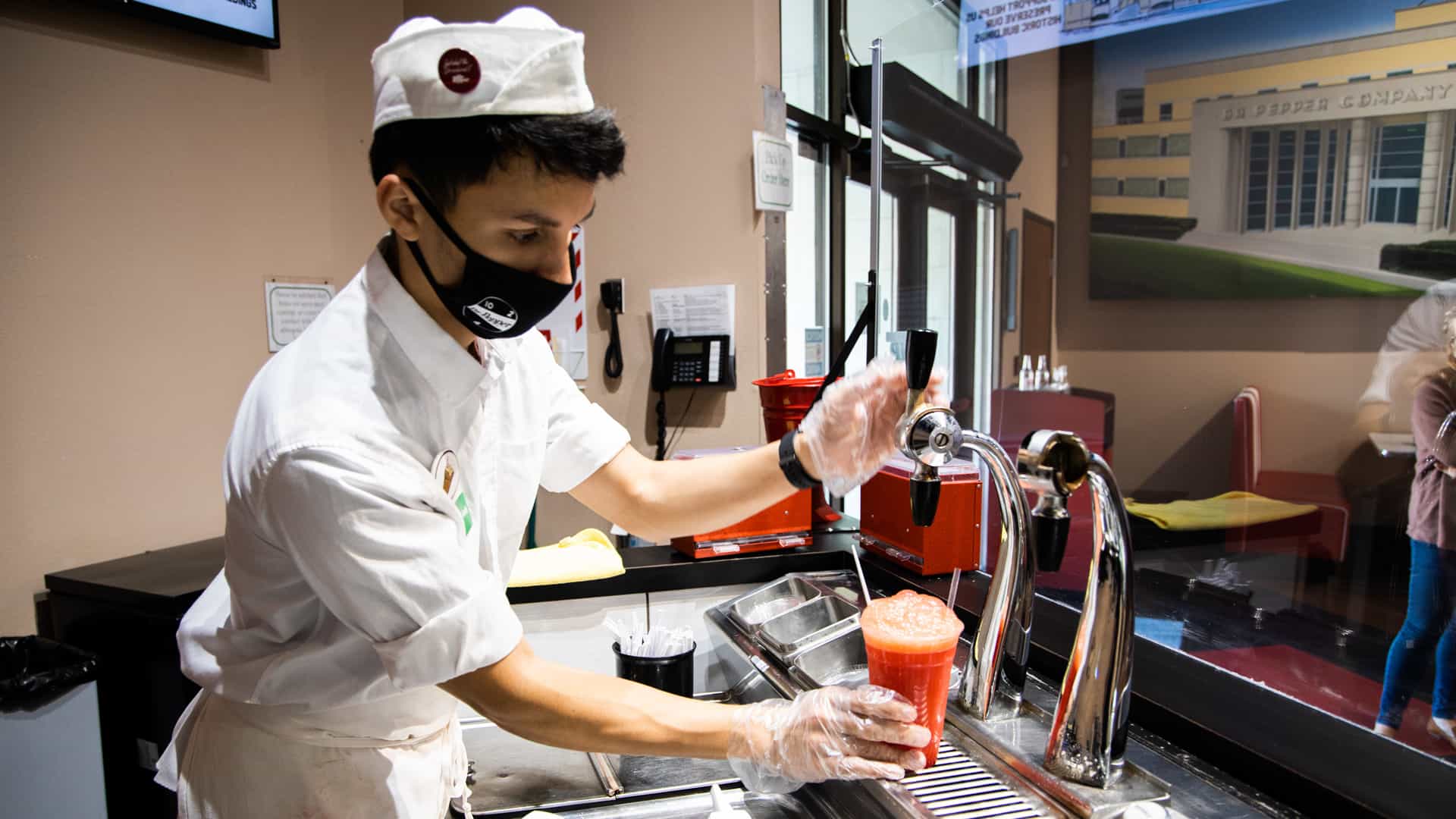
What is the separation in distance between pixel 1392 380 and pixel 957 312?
1.85 meters

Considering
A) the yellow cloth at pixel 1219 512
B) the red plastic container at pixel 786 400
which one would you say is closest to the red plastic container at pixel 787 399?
the red plastic container at pixel 786 400

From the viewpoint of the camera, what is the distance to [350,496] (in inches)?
35.7

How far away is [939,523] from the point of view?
1.87 metres

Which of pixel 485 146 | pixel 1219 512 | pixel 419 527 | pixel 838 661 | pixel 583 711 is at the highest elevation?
pixel 485 146

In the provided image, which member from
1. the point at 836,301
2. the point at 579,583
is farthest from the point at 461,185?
the point at 836,301

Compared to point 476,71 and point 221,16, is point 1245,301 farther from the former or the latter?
point 221,16

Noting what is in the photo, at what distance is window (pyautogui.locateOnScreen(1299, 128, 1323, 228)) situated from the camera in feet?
11.6

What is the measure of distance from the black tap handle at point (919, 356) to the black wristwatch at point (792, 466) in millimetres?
268

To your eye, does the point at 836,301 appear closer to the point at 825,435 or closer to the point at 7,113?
the point at 825,435

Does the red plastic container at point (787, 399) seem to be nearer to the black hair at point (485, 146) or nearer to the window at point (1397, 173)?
the black hair at point (485, 146)

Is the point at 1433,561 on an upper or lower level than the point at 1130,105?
lower

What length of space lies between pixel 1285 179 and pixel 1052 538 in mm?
3539

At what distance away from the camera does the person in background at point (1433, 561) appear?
293 centimetres

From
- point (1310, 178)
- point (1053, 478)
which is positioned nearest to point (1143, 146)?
point (1310, 178)
